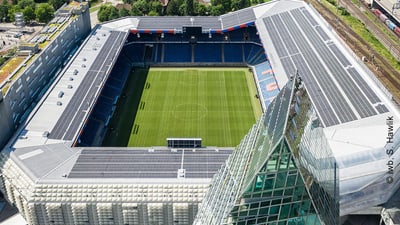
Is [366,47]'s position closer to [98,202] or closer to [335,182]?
[98,202]

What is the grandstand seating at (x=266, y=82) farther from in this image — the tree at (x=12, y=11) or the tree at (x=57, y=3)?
the tree at (x=12, y=11)

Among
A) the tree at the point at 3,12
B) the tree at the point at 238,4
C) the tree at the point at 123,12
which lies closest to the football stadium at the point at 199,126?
the tree at the point at 123,12

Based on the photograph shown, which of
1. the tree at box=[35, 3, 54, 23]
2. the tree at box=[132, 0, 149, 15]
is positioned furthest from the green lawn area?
the tree at box=[35, 3, 54, 23]

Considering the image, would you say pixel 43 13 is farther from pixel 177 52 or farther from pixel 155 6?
pixel 177 52

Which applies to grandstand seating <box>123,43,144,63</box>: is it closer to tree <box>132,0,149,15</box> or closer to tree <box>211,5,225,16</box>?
tree <box>132,0,149,15</box>

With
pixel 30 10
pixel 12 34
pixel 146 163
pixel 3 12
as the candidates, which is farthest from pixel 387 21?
pixel 3 12

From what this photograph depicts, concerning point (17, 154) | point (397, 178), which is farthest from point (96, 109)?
point (397, 178)
